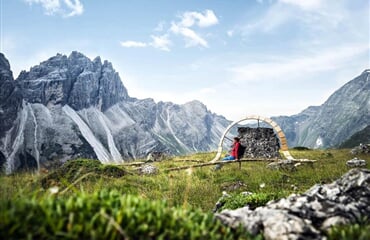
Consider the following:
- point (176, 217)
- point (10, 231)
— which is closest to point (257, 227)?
point (176, 217)

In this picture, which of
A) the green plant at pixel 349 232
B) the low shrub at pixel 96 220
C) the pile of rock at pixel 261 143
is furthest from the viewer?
the pile of rock at pixel 261 143

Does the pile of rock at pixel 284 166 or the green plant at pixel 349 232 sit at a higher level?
the green plant at pixel 349 232

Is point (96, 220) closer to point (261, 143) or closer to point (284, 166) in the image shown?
point (284, 166)

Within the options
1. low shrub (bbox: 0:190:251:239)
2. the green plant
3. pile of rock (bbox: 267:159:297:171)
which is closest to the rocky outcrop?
the green plant

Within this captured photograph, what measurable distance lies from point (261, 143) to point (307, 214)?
29038 mm

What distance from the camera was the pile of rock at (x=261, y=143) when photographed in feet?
110

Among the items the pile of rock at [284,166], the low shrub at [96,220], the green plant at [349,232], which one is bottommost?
the pile of rock at [284,166]

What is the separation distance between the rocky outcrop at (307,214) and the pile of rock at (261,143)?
2725cm

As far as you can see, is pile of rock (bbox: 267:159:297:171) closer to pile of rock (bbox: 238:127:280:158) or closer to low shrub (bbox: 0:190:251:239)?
pile of rock (bbox: 238:127:280:158)

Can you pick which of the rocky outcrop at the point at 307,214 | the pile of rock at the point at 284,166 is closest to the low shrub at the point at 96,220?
the rocky outcrop at the point at 307,214

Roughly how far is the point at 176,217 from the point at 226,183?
1356cm

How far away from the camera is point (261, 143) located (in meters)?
33.7

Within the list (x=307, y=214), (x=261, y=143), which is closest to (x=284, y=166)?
(x=261, y=143)

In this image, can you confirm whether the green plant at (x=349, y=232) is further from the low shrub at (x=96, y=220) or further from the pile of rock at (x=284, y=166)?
the pile of rock at (x=284, y=166)
